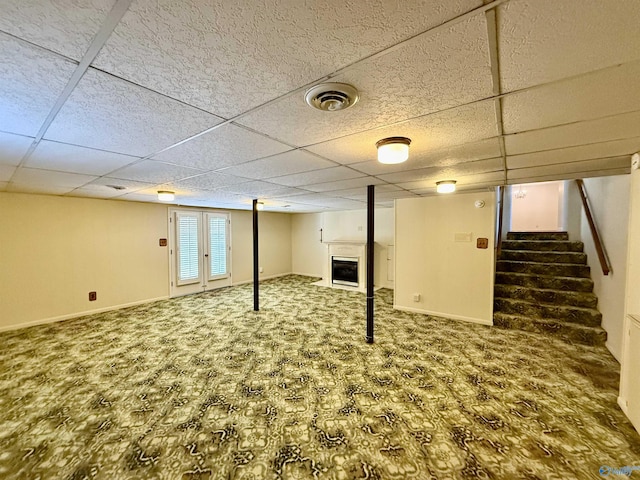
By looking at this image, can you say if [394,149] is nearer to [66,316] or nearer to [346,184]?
[346,184]

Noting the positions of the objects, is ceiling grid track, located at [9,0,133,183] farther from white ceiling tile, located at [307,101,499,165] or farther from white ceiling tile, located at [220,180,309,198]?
white ceiling tile, located at [220,180,309,198]

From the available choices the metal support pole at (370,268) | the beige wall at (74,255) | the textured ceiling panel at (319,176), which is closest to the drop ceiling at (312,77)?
the textured ceiling panel at (319,176)

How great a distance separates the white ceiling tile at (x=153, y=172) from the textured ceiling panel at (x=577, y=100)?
2.66 metres

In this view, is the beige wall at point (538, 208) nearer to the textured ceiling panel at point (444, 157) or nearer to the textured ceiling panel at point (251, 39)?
the textured ceiling panel at point (444, 157)

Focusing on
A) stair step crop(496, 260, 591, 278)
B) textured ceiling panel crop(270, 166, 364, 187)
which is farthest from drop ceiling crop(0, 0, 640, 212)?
stair step crop(496, 260, 591, 278)

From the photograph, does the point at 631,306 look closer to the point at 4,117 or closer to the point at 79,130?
the point at 79,130

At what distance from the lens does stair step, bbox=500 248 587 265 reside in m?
4.52

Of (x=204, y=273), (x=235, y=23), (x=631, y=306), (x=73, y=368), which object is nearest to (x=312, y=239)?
(x=204, y=273)

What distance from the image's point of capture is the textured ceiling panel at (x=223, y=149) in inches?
66.1

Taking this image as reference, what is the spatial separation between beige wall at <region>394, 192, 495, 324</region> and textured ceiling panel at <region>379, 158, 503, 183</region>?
61.6 inches

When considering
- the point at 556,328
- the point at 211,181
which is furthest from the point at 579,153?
the point at 211,181

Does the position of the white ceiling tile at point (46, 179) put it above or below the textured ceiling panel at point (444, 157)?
below

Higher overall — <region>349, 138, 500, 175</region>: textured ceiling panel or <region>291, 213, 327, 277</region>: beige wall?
<region>349, 138, 500, 175</region>: textured ceiling panel

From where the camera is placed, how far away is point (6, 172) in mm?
2637
